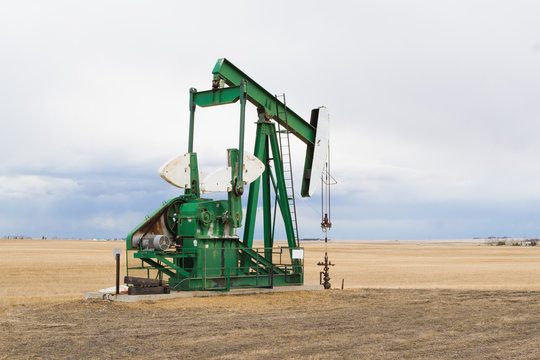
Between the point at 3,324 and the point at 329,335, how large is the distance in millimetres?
5066

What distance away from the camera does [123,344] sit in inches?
314

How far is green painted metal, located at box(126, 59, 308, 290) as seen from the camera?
13.2 metres

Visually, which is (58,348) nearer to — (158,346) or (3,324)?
(158,346)

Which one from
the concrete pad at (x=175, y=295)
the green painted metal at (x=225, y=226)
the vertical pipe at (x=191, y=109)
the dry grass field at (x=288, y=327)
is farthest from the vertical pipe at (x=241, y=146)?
the dry grass field at (x=288, y=327)

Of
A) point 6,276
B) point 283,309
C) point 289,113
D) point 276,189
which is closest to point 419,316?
point 283,309

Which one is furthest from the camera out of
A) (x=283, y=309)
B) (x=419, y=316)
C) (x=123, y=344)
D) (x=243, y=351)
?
(x=283, y=309)

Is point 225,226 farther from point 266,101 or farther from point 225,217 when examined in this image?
point 266,101

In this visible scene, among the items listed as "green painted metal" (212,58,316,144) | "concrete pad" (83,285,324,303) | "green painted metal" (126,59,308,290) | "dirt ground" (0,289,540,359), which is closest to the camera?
"dirt ground" (0,289,540,359)

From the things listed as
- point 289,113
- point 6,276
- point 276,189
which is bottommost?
point 6,276

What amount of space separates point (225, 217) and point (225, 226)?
0.25 metres

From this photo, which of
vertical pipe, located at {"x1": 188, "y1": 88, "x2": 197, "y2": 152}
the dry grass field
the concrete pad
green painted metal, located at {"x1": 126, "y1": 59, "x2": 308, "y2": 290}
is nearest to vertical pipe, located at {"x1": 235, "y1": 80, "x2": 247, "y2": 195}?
green painted metal, located at {"x1": 126, "y1": 59, "x2": 308, "y2": 290}

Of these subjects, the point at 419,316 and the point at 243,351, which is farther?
the point at 419,316

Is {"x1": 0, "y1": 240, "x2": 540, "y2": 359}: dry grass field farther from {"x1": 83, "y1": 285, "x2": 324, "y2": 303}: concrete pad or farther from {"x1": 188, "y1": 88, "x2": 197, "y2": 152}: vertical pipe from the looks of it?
{"x1": 188, "y1": 88, "x2": 197, "y2": 152}: vertical pipe

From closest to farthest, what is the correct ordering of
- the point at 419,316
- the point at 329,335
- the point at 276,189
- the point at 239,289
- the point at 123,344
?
1. the point at 123,344
2. the point at 329,335
3. the point at 419,316
4. the point at 239,289
5. the point at 276,189
